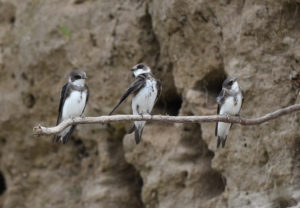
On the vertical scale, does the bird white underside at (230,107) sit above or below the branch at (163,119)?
below

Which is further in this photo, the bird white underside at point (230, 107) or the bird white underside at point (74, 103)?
the bird white underside at point (74, 103)

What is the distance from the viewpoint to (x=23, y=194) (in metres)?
7.30

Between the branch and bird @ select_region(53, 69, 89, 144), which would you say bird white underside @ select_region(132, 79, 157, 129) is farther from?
the branch

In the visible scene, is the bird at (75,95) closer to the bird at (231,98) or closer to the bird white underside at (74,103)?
the bird white underside at (74,103)

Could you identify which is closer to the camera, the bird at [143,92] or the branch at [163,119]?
the branch at [163,119]

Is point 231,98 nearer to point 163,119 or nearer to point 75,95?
point 163,119

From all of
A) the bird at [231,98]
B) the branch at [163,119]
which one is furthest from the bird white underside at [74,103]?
the bird at [231,98]

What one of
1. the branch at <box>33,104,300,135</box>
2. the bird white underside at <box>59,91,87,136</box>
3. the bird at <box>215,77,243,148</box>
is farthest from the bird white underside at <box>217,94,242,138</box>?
the bird white underside at <box>59,91,87,136</box>

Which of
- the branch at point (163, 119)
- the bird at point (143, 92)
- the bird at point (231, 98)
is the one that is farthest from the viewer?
the bird at point (143, 92)

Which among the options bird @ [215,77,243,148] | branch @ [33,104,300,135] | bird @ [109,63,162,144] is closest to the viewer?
branch @ [33,104,300,135]

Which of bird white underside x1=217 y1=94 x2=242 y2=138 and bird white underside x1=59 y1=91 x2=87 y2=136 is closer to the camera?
bird white underside x1=217 y1=94 x2=242 y2=138

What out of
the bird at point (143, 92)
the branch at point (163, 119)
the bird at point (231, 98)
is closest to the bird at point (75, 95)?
the bird at point (143, 92)

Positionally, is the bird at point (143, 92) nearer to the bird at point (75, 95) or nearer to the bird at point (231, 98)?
the bird at point (75, 95)

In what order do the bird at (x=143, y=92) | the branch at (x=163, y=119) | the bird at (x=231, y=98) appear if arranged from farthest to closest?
the bird at (x=143, y=92), the bird at (x=231, y=98), the branch at (x=163, y=119)
